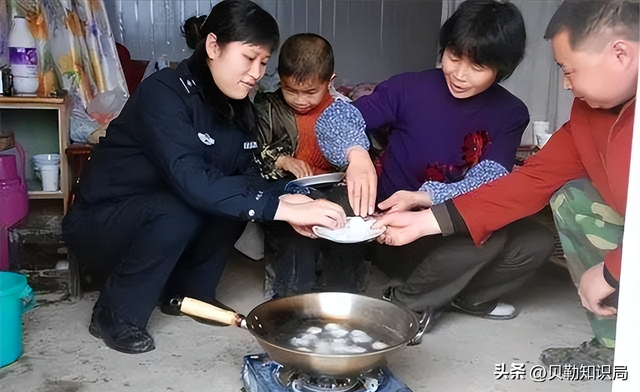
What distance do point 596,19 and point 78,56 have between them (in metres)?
1.71

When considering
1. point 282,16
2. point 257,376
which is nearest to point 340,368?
point 257,376

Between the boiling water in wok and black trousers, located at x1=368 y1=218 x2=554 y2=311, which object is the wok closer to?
the boiling water in wok

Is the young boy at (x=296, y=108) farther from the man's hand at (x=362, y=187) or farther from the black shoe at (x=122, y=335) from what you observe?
the black shoe at (x=122, y=335)

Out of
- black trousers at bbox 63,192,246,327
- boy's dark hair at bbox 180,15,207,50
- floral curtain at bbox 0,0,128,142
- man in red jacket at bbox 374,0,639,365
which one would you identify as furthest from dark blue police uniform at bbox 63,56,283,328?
boy's dark hair at bbox 180,15,207,50

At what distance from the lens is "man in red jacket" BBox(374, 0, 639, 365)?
3.87ft

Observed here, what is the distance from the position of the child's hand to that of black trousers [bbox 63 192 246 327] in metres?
0.28

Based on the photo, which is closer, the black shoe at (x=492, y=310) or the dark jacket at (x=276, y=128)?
the black shoe at (x=492, y=310)

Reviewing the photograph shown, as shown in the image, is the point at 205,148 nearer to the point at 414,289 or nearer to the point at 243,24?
the point at 243,24

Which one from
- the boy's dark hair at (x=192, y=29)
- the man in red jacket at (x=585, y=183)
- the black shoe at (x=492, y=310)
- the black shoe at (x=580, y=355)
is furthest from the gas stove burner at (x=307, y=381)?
the boy's dark hair at (x=192, y=29)

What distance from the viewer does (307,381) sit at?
1202mm

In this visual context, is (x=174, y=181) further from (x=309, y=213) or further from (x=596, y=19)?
(x=596, y=19)

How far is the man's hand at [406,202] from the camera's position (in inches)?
63.4

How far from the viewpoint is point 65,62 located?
2.22m

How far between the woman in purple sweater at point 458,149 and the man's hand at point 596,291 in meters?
0.32
